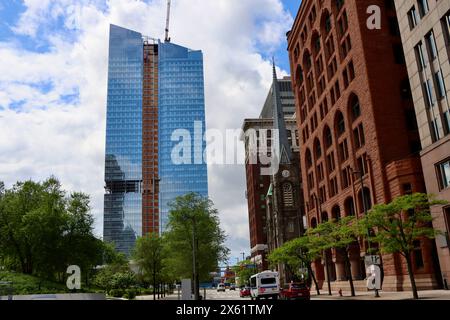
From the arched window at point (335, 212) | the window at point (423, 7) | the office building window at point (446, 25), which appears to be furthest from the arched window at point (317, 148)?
the office building window at point (446, 25)

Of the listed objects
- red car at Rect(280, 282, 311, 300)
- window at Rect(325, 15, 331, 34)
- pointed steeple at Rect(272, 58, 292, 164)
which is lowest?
red car at Rect(280, 282, 311, 300)

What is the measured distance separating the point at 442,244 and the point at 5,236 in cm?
5384

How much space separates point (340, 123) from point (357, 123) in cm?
784

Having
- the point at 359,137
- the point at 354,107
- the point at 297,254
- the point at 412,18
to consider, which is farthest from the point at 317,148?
the point at 412,18

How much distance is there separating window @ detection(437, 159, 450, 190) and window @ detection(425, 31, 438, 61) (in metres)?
10.4

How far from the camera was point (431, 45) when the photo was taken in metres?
43.4

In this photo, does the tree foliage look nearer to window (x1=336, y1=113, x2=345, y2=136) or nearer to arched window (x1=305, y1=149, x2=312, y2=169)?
window (x1=336, y1=113, x2=345, y2=136)

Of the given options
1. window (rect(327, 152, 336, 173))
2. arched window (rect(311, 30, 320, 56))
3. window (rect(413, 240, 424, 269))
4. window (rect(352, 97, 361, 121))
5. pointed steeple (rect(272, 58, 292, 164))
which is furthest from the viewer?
pointed steeple (rect(272, 58, 292, 164))

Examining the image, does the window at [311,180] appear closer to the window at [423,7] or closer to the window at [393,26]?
the window at [393,26]

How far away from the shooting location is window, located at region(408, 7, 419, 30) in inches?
1817

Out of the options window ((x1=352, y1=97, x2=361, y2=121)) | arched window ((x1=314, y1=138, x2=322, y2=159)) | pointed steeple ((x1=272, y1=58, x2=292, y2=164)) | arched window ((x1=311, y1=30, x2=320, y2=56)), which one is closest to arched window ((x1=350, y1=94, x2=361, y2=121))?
window ((x1=352, y1=97, x2=361, y2=121))
